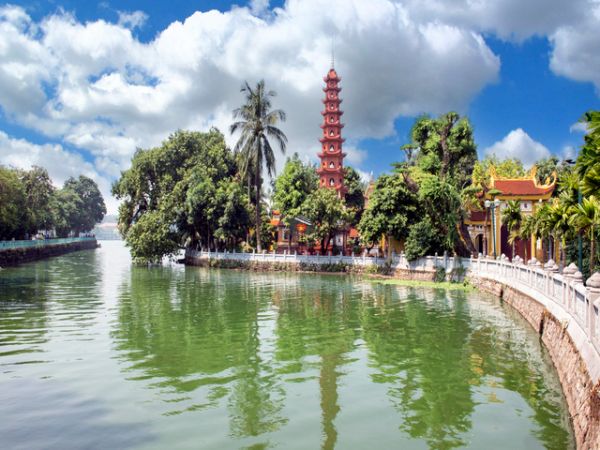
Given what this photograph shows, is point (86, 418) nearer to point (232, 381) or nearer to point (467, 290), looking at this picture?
point (232, 381)

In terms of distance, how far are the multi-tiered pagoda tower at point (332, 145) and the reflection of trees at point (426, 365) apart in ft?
115

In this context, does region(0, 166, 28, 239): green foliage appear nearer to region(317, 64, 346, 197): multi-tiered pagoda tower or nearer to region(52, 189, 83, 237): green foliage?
region(52, 189, 83, 237): green foliage

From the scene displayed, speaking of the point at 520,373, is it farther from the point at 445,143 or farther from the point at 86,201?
the point at 86,201

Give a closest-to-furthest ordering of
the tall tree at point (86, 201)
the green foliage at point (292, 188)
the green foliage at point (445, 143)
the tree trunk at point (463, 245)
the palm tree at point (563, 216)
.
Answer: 1. the palm tree at point (563, 216)
2. the tree trunk at point (463, 245)
3. the green foliage at point (445, 143)
4. the green foliage at point (292, 188)
5. the tall tree at point (86, 201)

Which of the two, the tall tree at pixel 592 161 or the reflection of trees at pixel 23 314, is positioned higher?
the tall tree at pixel 592 161

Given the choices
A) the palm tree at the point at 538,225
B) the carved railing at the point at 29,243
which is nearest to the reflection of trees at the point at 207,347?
the palm tree at the point at 538,225

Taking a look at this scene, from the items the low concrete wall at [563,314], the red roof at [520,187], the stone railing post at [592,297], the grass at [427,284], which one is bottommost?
the grass at [427,284]

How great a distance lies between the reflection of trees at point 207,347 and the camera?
9867 millimetres

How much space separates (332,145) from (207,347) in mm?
45233

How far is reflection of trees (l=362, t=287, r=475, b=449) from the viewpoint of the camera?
8922 mm

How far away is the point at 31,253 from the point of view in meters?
56.2

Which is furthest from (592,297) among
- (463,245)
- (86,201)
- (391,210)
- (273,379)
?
(86,201)

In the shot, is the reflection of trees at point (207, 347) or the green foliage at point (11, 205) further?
the green foliage at point (11, 205)

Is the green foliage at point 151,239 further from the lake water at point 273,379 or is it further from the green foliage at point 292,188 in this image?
the lake water at point 273,379
